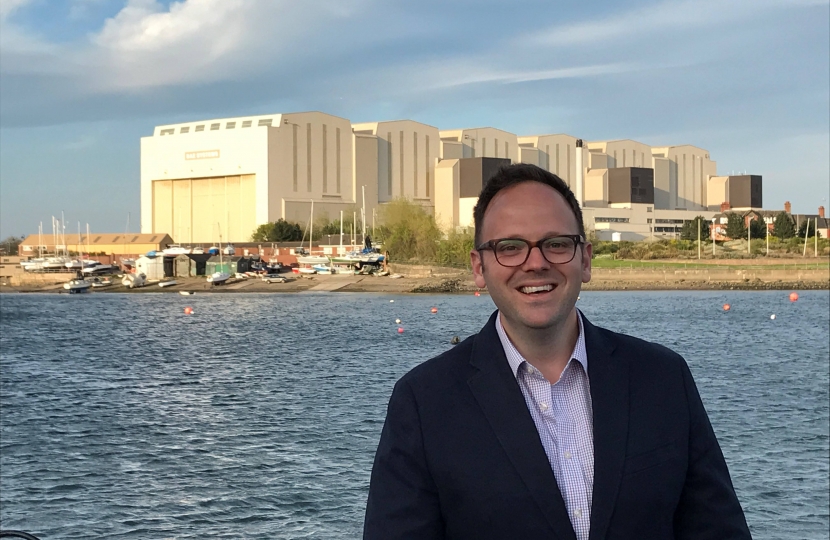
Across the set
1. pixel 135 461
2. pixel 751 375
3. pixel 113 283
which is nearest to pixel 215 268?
pixel 113 283

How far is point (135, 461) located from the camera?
16.0 metres

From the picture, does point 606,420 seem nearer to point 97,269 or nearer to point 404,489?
point 404,489

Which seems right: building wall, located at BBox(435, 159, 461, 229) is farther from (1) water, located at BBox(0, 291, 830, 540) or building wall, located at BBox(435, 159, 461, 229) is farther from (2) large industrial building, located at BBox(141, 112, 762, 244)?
(1) water, located at BBox(0, 291, 830, 540)

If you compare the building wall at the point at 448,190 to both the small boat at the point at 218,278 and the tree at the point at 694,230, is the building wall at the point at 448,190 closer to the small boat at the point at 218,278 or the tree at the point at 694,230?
the tree at the point at 694,230

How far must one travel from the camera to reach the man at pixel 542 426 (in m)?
2.04

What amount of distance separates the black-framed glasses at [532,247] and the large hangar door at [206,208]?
95371mm

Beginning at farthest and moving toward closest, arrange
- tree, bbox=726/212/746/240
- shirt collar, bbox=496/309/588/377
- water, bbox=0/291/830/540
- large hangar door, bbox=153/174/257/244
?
tree, bbox=726/212/746/240 → large hangar door, bbox=153/174/257/244 → water, bbox=0/291/830/540 → shirt collar, bbox=496/309/588/377

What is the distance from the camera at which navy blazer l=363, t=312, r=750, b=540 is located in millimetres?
2031

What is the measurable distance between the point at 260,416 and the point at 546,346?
19389mm

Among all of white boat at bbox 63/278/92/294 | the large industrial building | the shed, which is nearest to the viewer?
white boat at bbox 63/278/92/294

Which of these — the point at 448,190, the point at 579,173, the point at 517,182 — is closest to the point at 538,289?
the point at 517,182

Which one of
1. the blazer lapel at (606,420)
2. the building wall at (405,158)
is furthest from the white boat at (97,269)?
the blazer lapel at (606,420)

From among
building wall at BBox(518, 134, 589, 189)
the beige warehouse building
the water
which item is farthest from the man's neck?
building wall at BBox(518, 134, 589, 189)

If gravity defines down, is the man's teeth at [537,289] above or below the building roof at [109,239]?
below
